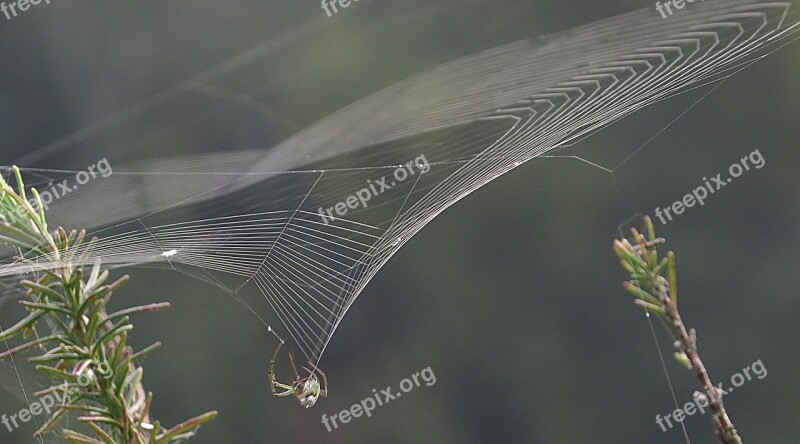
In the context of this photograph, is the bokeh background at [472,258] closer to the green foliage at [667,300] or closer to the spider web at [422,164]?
the spider web at [422,164]

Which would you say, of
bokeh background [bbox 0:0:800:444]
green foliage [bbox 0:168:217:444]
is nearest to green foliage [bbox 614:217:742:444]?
green foliage [bbox 0:168:217:444]

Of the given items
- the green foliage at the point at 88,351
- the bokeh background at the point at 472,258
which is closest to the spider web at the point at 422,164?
the green foliage at the point at 88,351

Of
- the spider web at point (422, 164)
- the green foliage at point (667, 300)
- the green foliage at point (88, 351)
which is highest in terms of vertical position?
the spider web at point (422, 164)

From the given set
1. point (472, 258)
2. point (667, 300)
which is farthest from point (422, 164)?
point (472, 258)

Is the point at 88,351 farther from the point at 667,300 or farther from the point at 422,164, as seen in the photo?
the point at 422,164

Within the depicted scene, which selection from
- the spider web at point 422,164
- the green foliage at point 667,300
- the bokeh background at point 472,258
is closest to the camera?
the green foliage at point 667,300

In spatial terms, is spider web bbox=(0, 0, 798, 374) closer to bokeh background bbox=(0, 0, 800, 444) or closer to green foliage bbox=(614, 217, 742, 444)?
green foliage bbox=(614, 217, 742, 444)

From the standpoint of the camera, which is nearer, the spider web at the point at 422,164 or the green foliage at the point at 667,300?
the green foliage at the point at 667,300

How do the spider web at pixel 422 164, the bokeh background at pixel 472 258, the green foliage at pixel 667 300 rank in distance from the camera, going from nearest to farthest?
the green foliage at pixel 667 300 < the spider web at pixel 422 164 < the bokeh background at pixel 472 258

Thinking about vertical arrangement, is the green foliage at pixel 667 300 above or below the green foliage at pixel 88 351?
below
